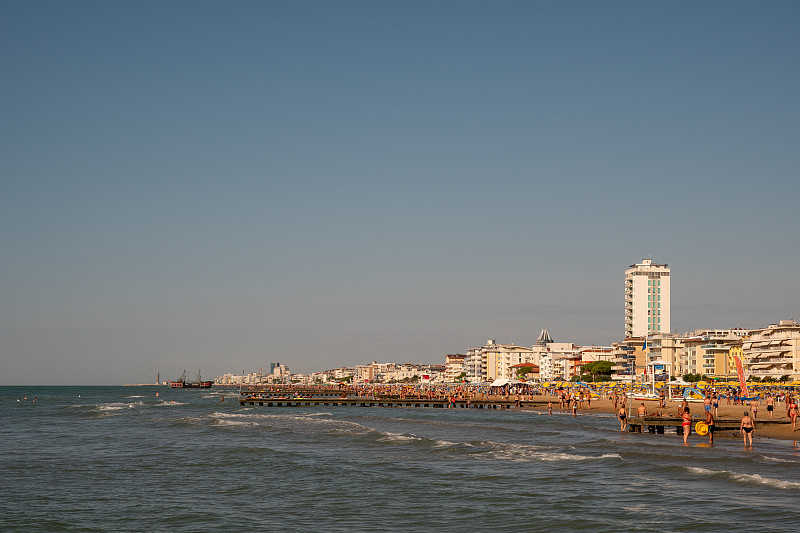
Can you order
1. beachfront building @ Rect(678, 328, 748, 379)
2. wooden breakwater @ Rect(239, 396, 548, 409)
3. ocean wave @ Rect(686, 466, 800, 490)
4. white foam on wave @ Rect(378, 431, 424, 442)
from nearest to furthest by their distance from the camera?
1. ocean wave @ Rect(686, 466, 800, 490)
2. white foam on wave @ Rect(378, 431, 424, 442)
3. wooden breakwater @ Rect(239, 396, 548, 409)
4. beachfront building @ Rect(678, 328, 748, 379)

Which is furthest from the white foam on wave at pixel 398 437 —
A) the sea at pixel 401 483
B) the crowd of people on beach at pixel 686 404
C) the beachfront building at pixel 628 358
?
the beachfront building at pixel 628 358

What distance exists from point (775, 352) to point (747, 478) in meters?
105

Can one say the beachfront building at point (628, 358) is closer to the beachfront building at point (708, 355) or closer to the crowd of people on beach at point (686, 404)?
the beachfront building at point (708, 355)

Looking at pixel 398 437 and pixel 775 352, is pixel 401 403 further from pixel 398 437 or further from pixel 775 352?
pixel 775 352

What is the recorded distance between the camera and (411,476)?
1101 inches

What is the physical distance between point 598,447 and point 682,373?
124 metres

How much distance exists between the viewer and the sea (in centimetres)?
1992

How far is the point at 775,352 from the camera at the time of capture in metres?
119

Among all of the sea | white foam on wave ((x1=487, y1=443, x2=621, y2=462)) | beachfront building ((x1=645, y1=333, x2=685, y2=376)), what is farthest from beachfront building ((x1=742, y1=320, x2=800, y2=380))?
white foam on wave ((x1=487, y1=443, x2=621, y2=462))

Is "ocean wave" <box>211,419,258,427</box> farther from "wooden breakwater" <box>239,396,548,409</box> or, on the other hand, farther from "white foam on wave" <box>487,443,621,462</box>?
"wooden breakwater" <box>239,396,548,409</box>

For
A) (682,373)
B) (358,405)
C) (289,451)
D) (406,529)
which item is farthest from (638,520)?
(682,373)

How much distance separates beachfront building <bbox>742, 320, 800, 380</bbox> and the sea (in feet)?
272

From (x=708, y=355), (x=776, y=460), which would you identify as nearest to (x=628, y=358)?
(x=708, y=355)

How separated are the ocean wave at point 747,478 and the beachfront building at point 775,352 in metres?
91.5
